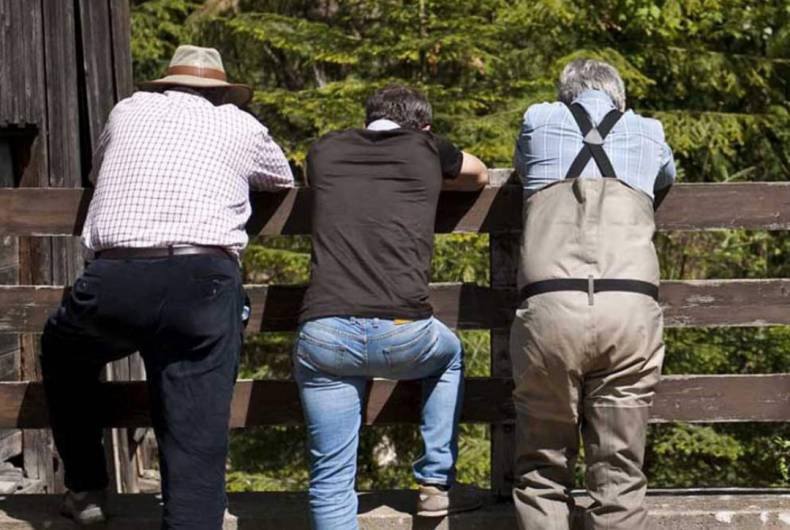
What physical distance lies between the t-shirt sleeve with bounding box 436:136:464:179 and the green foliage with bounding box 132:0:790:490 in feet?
17.6

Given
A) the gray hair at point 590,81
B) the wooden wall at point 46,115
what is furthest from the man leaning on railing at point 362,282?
the wooden wall at point 46,115

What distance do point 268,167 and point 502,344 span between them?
1.17m

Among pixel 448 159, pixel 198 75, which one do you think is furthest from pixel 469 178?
pixel 198 75

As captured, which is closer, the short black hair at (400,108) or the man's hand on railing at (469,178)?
the short black hair at (400,108)

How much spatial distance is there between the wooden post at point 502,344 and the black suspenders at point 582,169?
616 millimetres

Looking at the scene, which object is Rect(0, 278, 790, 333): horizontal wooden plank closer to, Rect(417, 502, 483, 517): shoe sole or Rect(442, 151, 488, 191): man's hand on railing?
Rect(442, 151, 488, 191): man's hand on railing

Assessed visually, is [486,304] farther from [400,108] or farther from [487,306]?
[400,108]

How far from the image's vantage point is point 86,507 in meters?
4.86

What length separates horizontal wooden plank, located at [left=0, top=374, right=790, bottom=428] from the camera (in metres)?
5.12

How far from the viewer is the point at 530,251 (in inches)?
175

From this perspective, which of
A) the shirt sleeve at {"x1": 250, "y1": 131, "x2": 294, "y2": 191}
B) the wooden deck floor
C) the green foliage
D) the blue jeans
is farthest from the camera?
the green foliage

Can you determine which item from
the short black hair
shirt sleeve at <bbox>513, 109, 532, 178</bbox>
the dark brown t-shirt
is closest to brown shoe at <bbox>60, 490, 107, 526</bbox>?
the dark brown t-shirt

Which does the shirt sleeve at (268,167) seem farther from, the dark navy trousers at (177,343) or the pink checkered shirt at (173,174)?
the dark navy trousers at (177,343)

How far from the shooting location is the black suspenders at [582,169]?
14.1 ft
